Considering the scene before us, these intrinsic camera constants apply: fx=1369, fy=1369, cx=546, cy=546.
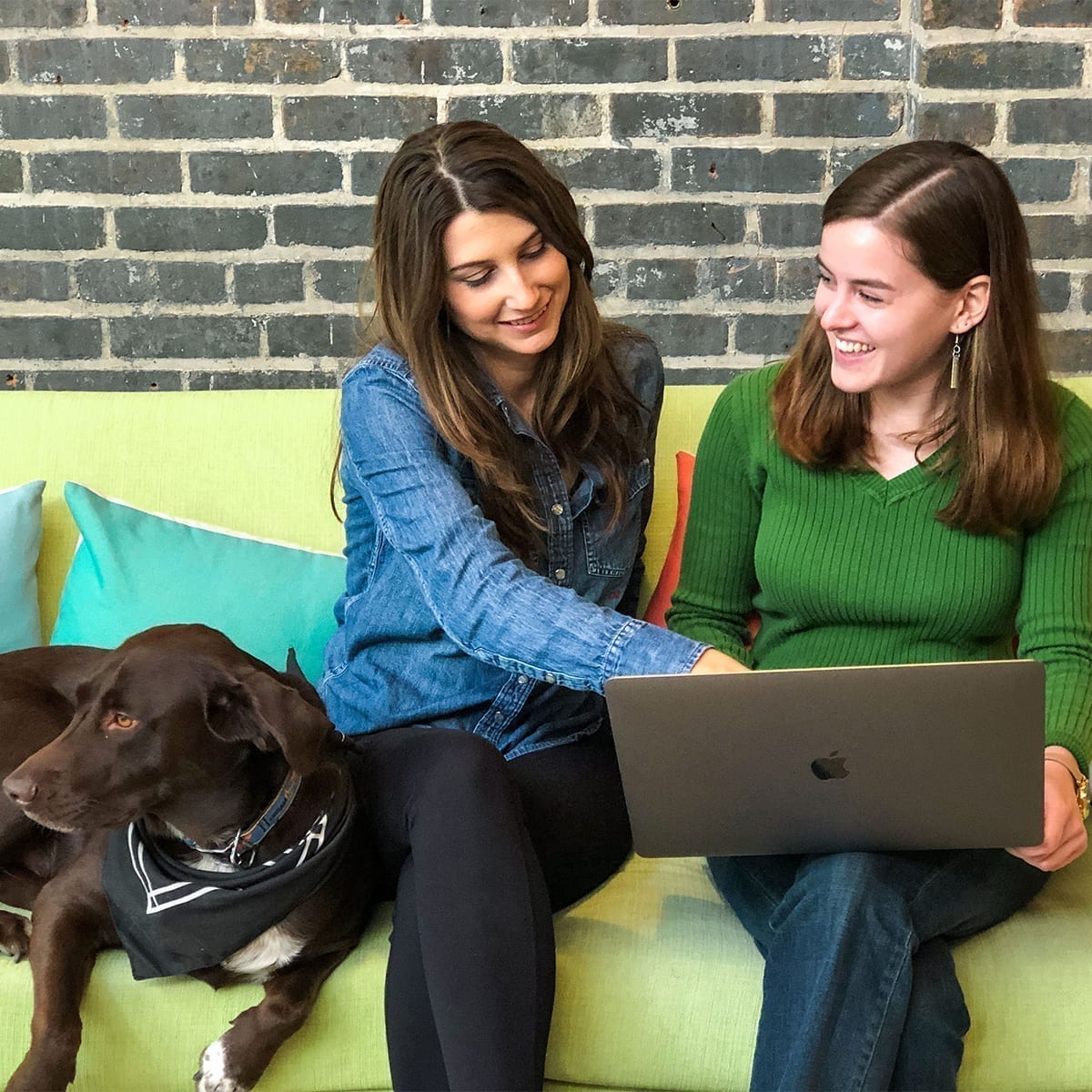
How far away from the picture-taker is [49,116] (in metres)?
2.49

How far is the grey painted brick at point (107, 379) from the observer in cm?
261

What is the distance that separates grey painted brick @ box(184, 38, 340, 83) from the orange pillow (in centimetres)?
107

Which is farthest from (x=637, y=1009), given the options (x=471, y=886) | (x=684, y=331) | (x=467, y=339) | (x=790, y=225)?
(x=790, y=225)

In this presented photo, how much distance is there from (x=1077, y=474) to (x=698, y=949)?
0.72 meters

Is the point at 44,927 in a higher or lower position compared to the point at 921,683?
lower

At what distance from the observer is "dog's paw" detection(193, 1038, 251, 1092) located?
1426mm

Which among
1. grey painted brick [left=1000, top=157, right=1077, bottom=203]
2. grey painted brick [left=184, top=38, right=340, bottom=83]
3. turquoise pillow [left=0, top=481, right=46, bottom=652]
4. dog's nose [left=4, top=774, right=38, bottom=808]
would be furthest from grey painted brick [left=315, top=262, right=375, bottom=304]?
dog's nose [left=4, top=774, right=38, bottom=808]

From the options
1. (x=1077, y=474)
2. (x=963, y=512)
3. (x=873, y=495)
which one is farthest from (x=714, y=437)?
(x=1077, y=474)

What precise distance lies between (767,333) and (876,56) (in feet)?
1.75

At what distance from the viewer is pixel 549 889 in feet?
5.08

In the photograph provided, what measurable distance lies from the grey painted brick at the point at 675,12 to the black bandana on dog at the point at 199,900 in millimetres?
1653

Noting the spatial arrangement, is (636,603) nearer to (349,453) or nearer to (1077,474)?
(349,453)

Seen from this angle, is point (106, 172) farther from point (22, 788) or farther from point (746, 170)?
point (22, 788)

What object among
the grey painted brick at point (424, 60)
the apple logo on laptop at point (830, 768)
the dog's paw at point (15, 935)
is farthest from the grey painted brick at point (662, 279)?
the dog's paw at point (15, 935)
